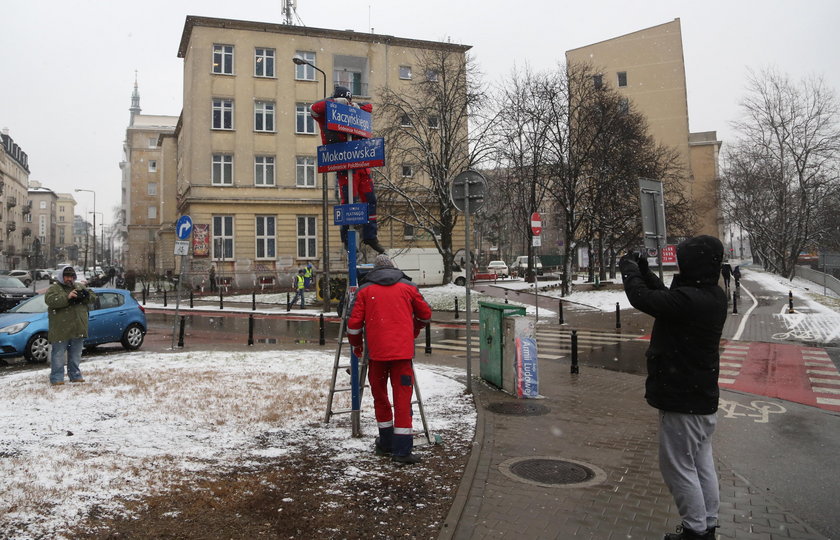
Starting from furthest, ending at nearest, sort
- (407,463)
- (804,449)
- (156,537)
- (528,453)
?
(804,449) < (528,453) < (407,463) < (156,537)

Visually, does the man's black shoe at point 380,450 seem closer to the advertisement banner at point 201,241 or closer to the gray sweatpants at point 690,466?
the gray sweatpants at point 690,466

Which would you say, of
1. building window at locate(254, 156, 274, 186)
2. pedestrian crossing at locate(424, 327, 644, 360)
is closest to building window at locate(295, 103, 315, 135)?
building window at locate(254, 156, 274, 186)

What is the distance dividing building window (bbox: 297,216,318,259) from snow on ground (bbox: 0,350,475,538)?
3149 centimetres

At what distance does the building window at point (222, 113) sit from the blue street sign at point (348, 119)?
1465 inches

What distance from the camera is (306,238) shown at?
41750mm

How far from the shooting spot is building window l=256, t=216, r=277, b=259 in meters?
40.8

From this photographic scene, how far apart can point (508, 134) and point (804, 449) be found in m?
26.1

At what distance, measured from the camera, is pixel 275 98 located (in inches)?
1638

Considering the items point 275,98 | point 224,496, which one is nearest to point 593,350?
point 224,496

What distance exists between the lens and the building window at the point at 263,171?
135 ft

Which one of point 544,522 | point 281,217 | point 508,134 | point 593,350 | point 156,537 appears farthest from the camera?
point 281,217

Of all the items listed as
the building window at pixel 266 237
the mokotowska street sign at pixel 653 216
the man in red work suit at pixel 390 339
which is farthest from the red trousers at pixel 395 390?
the building window at pixel 266 237

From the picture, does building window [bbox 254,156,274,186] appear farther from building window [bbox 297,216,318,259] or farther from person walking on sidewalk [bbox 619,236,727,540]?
person walking on sidewalk [bbox 619,236,727,540]

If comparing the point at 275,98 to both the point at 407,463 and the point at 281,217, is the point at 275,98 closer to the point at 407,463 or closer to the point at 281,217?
the point at 281,217
